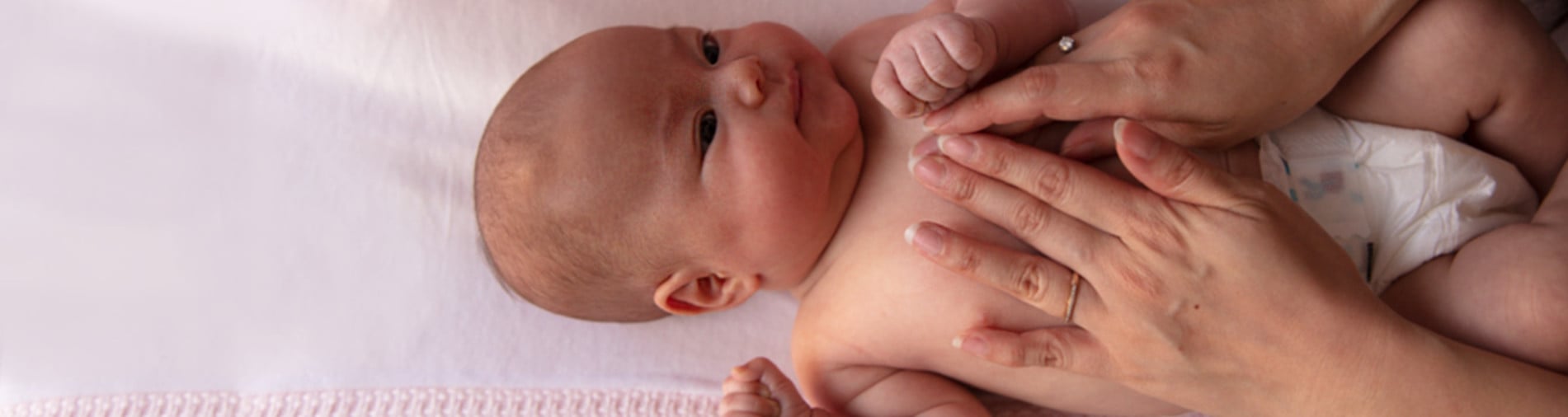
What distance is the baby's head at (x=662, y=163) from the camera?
1394mm

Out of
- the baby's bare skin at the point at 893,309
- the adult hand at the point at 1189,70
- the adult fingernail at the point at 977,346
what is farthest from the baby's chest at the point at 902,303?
the adult hand at the point at 1189,70

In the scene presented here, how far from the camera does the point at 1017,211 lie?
1245 mm

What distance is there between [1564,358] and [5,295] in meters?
2.34

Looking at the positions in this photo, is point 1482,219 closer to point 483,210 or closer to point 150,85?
point 483,210

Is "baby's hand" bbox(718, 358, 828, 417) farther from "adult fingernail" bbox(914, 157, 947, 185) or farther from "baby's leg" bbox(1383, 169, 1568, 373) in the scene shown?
"baby's leg" bbox(1383, 169, 1568, 373)

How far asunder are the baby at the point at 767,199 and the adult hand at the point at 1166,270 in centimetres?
13

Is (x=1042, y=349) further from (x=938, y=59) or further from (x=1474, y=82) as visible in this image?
(x=1474, y=82)

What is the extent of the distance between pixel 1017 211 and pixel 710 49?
55cm

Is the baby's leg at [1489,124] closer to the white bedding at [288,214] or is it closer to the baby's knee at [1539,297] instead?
the baby's knee at [1539,297]

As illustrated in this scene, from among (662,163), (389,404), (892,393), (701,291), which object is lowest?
(389,404)

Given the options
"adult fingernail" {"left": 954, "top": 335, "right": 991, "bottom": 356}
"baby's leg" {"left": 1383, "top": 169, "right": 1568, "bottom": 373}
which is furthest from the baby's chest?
"baby's leg" {"left": 1383, "top": 169, "right": 1568, "bottom": 373}

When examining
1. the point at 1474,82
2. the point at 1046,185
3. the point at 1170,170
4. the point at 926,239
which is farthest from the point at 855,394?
the point at 1474,82

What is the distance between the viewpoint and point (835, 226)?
157cm

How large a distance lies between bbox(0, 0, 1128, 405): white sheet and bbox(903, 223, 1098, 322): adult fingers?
0.61 meters
